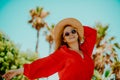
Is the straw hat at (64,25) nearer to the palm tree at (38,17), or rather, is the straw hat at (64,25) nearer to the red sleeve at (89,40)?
the red sleeve at (89,40)

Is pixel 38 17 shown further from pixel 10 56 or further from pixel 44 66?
pixel 44 66

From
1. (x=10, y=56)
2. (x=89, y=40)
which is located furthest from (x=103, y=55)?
(x=89, y=40)

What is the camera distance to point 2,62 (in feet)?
43.9

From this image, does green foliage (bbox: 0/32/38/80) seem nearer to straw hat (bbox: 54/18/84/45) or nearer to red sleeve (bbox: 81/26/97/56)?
red sleeve (bbox: 81/26/97/56)

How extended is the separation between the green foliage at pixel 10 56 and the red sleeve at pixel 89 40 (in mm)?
10440

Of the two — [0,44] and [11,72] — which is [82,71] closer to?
[11,72]

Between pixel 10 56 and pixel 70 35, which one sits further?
pixel 10 56

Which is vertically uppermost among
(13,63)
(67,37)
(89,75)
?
(67,37)

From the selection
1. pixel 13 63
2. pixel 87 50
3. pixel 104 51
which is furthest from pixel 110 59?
pixel 87 50

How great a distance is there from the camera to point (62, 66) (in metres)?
2.65

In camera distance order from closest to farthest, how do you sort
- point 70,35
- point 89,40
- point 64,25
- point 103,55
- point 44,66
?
point 44,66 → point 70,35 → point 64,25 → point 89,40 → point 103,55

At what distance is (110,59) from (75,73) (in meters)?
10.8

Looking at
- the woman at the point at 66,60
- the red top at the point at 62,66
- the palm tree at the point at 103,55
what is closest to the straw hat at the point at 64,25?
the woman at the point at 66,60

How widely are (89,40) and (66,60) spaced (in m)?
0.51
